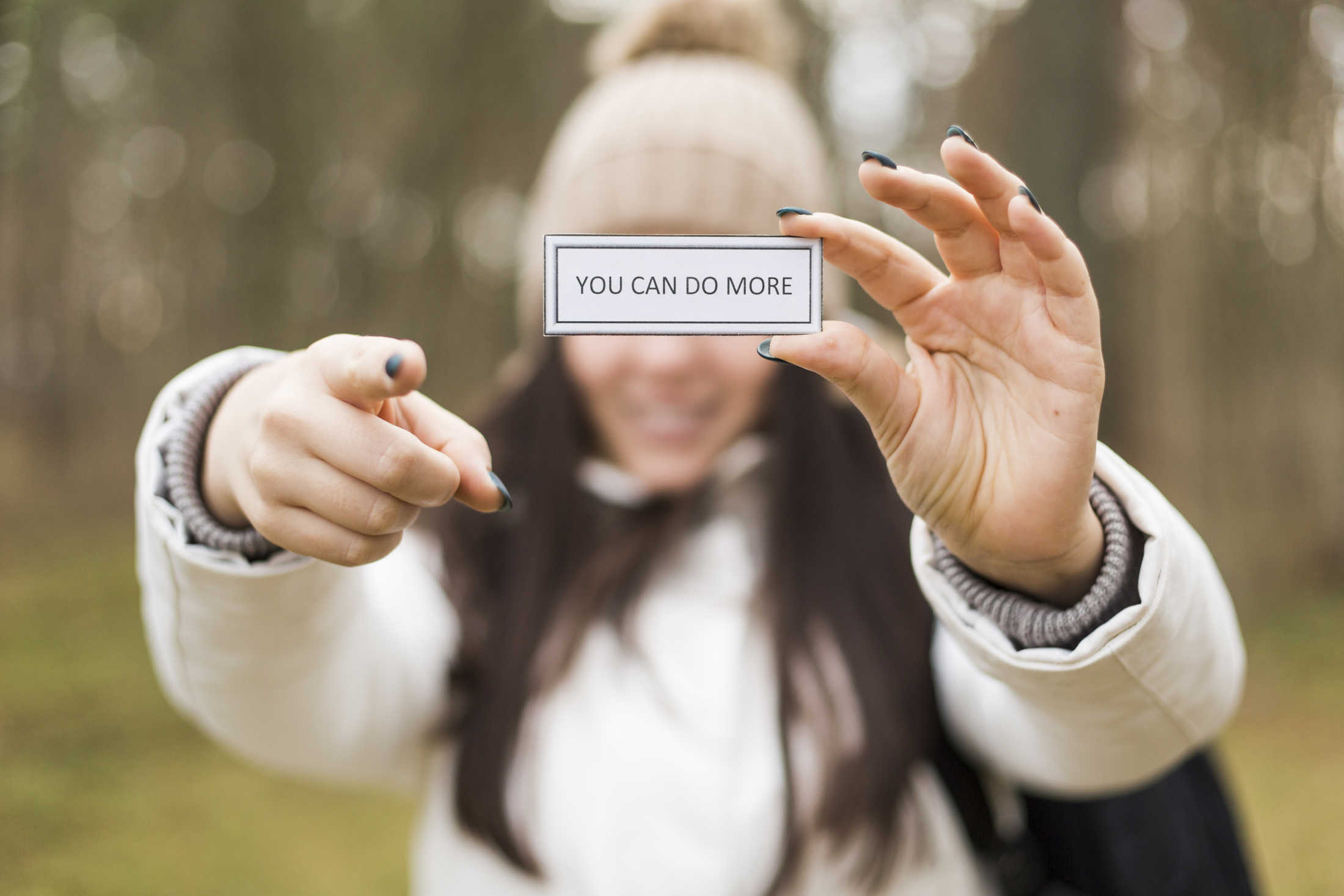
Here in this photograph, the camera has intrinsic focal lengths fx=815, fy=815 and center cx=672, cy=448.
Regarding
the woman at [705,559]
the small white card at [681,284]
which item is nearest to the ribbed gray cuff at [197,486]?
the woman at [705,559]

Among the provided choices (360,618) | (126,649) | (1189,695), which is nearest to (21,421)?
(126,649)

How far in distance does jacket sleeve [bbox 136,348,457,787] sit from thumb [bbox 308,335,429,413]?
30cm

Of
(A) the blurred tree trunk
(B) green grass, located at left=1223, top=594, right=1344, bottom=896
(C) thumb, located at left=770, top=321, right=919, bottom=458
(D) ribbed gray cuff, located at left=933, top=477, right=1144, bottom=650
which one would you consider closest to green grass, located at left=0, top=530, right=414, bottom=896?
(D) ribbed gray cuff, located at left=933, top=477, right=1144, bottom=650

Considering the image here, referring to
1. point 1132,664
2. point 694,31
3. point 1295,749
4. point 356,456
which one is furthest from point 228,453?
point 1295,749

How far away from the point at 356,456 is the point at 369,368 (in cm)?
9

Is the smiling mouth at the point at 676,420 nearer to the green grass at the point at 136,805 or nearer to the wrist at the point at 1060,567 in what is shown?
the wrist at the point at 1060,567

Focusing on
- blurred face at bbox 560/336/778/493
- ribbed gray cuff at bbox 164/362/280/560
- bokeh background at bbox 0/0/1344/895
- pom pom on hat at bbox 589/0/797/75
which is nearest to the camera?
ribbed gray cuff at bbox 164/362/280/560

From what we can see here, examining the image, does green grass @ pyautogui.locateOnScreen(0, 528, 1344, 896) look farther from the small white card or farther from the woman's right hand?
the small white card

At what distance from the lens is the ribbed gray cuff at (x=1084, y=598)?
879mm

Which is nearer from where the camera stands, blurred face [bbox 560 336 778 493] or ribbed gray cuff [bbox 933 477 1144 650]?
ribbed gray cuff [bbox 933 477 1144 650]

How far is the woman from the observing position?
0.81m

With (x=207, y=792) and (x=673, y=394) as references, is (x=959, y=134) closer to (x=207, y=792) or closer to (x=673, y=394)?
(x=673, y=394)

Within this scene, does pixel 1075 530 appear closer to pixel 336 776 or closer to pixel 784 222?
pixel 784 222

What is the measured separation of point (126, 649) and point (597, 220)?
5.12 m
